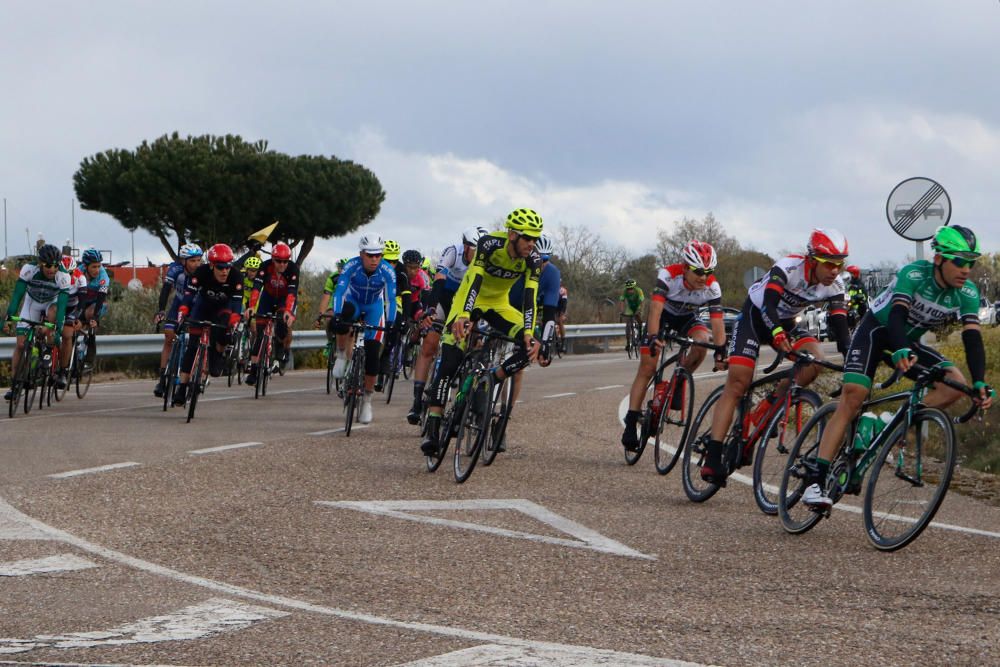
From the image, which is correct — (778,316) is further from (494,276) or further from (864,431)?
(494,276)

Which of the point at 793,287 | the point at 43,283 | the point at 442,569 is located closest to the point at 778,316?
the point at 793,287

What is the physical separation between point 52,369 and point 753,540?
10305mm

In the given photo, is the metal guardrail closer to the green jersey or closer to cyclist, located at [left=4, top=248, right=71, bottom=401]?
cyclist, located at [left=4, top=248, right=71, bottom=401]

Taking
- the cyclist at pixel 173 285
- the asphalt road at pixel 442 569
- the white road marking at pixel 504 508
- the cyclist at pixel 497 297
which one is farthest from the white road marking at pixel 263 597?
the cyclist at pixel 173 285

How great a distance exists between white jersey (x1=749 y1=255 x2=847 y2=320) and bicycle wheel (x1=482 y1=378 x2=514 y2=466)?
1.98m

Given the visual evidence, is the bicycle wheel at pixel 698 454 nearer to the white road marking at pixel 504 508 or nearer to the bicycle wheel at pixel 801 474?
the bicycle wheel at pixel 801 474

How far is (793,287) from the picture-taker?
900 cm

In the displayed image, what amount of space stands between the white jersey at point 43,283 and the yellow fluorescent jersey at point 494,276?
635cm

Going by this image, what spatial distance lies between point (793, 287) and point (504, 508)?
2.30m

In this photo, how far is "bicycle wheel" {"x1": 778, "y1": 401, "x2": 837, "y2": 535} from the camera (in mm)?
7996

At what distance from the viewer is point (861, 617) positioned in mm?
5828

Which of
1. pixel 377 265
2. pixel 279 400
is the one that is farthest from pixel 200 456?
pixel 279 400

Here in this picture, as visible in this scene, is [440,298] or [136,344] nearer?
[440,298]

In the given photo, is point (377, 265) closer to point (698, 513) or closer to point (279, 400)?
point (279, 400)
